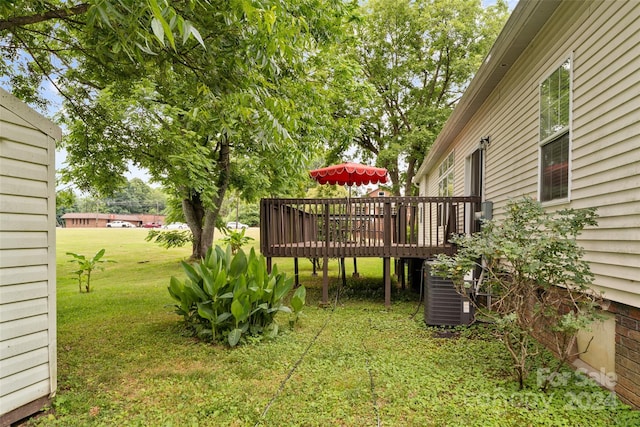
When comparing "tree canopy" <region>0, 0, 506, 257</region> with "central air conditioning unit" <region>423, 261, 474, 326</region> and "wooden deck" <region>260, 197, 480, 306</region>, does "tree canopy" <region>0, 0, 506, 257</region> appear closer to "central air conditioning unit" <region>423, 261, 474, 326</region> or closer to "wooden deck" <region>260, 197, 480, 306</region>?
"wooden deck" <region>260, 197, 480, 306</region>

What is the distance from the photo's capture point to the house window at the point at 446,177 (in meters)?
9.95

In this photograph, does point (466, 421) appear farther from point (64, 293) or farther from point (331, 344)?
point (64, 293)

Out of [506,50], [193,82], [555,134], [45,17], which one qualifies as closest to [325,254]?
[193,82]

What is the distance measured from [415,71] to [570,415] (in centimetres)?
1856

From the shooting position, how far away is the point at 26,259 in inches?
104

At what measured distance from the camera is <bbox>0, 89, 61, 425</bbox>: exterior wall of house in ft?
8.19

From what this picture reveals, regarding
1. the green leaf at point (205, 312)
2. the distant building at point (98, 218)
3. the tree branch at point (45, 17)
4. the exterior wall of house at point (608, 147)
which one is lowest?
the distant building at point (98, 218)

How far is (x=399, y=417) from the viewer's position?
2623mm

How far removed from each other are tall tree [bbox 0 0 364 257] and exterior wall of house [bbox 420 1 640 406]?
8.40ft

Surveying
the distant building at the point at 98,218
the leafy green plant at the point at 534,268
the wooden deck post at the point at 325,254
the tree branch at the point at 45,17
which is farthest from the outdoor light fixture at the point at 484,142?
the distant building at the point at 98,218

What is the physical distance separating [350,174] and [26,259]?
6595 mm

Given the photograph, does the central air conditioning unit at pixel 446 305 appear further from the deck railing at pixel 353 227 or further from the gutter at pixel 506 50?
the gutter at pixel 506 50

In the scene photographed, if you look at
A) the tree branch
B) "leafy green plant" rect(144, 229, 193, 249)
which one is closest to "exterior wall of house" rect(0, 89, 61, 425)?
the tree branch

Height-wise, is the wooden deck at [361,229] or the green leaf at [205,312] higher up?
the wooden deck at [361,229]
